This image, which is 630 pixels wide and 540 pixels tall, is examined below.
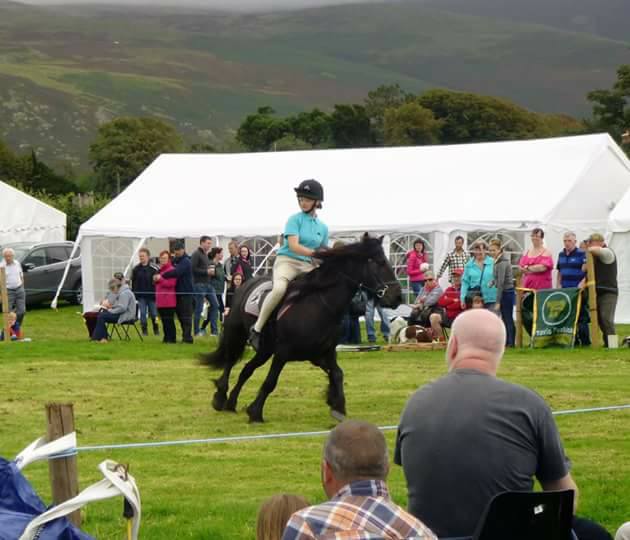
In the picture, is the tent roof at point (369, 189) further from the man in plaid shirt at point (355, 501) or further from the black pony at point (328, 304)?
the man in plaid shirt at point (355, 501)

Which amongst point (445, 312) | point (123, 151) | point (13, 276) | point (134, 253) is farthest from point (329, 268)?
point (123, 151)

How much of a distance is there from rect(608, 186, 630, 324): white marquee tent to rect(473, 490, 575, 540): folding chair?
22.4 metres

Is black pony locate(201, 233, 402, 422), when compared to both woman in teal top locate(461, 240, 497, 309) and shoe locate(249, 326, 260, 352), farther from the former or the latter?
woman in teal top locate(461, 240, 497, 309)

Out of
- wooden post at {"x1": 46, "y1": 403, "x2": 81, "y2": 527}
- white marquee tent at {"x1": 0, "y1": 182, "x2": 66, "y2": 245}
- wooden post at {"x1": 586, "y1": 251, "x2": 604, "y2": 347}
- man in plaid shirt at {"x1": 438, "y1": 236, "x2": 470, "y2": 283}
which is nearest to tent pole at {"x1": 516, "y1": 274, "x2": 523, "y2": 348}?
wooden post at {"x1": 586, "y1": 251, "x2": 604, "y2": 347}

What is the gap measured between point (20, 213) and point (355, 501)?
40.2 metres

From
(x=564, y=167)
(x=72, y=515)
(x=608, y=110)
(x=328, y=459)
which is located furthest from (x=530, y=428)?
(x=608, y=110)

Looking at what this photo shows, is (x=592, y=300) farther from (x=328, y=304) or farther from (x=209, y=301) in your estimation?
(x=328, y=304)

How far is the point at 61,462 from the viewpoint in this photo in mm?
7027

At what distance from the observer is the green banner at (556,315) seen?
2220 centimetres

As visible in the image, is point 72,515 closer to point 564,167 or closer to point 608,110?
point 564,167

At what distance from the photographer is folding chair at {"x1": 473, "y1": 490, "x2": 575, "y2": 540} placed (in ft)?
18.2

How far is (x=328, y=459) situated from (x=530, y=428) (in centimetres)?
117

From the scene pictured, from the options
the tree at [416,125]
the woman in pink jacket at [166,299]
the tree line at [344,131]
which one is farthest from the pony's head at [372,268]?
the tree at [416,125]

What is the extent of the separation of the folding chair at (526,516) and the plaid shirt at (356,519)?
62 centimetres
